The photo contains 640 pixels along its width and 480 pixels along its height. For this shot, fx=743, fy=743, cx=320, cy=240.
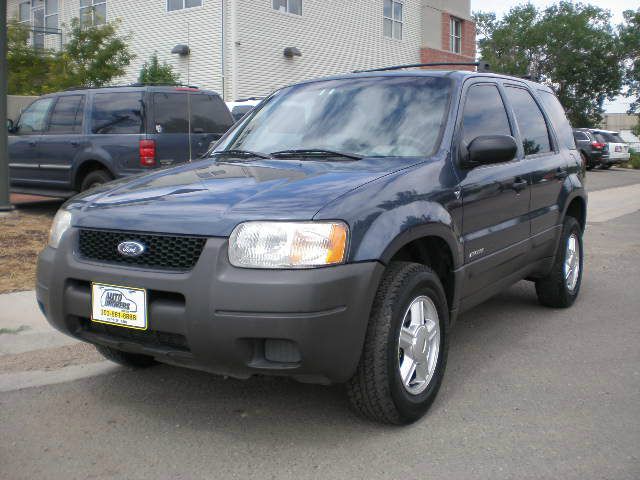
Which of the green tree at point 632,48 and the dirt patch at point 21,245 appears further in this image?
the green tree at point 632,48

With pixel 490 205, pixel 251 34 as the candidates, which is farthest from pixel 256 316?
pixel 251 34

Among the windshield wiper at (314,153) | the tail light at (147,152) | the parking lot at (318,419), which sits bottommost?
the parking lot at (318,419)

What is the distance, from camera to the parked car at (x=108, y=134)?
10008 mm

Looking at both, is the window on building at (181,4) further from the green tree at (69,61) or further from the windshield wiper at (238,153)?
the windshield wiper at (238,153)

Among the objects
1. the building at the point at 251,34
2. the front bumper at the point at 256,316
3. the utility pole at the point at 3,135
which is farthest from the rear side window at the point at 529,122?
the building at the point at 251,34

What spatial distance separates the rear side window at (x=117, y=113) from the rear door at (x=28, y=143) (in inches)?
46.9

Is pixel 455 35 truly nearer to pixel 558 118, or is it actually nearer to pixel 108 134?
pixel 108 134

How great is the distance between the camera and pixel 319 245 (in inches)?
127

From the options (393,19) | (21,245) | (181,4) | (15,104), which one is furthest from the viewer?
(393,19)

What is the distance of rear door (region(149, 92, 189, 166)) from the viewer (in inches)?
393

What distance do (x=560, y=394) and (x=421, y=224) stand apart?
4.39 feet

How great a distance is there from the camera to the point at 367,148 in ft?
14.1

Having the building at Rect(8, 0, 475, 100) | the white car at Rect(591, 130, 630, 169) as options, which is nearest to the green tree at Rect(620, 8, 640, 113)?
the white car at Rect(591, 130, 630, 169)

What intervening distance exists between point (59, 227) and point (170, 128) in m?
6.45
